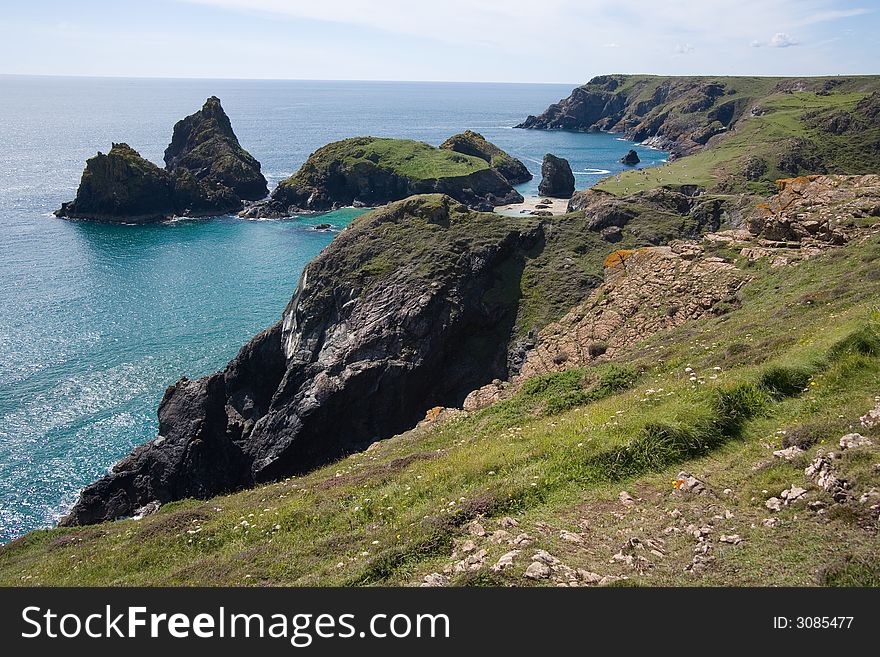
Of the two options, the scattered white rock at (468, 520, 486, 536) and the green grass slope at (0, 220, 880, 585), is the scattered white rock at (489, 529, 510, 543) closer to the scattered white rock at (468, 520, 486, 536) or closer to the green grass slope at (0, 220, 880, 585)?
the green grass slope at (0, 220, 880, 585)

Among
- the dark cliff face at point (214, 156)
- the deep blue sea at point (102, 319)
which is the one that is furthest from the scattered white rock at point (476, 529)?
the dark cliff face at point (214, 156)

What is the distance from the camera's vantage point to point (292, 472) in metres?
37.1

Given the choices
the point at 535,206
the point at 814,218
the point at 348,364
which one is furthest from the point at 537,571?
the point at 535,206

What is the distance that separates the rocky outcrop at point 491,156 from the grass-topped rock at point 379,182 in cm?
1156

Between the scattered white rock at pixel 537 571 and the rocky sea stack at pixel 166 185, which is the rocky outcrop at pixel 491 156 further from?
the scattered white rock at pixel 537 571

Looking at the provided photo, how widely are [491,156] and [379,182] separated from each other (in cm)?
3779

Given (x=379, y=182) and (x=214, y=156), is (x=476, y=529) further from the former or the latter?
Answer: (x=214, y=156)

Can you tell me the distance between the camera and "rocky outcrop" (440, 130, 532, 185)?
146875 millimetres

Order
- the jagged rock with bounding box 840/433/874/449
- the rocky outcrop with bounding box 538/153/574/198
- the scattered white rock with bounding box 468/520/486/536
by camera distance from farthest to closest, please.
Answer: the rocky outcrop with bounding box 538/153/574/198 < the scattered white rock with bounding box 468/520/486/536 < the jagged rock with bounding box 840/433/874/449

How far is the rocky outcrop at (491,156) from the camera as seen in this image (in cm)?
14688

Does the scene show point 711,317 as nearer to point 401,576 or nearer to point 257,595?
point 401,576

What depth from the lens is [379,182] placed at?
129250mm

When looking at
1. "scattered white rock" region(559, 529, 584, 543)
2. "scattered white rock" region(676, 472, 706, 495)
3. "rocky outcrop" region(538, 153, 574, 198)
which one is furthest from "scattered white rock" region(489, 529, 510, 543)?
"rocky outcrop" region(538, 153, 574, 198)

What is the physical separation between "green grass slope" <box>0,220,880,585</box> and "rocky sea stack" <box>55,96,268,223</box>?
338 ft
